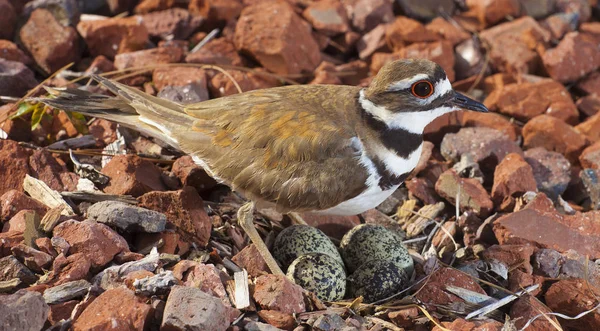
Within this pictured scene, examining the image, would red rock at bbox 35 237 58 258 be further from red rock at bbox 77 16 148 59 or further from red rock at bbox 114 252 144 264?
red rock at bbox 77 16 148 59

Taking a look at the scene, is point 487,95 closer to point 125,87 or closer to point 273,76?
point 273,76

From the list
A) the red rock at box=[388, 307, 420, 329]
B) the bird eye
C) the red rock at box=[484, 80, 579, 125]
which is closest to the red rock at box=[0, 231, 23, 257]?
the red rock at box=[388, 307, 420, 329]

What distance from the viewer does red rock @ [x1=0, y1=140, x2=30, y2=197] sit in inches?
160

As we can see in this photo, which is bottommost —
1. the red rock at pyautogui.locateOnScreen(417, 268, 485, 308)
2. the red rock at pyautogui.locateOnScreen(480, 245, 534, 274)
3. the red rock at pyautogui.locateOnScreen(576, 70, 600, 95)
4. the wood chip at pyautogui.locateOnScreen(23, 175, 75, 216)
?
the red rock at pyautogui.locateOnScreen(576, 70, 600, 95)

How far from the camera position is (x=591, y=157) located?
198 inches

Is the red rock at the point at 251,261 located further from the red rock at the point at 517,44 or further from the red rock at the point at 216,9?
the red rock at the point at 517,44

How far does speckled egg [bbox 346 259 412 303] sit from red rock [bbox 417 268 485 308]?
0.44ft

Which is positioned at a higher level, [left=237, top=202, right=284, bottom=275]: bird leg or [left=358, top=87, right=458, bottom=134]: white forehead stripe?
[left=358, top=87, right=458, bottom=134]: white forehead stripe

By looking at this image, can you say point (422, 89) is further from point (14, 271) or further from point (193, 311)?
point (14, 271)

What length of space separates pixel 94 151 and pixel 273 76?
154cm

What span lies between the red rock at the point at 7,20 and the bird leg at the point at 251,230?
2555mm

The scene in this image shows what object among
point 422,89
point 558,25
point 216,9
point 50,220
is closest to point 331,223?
point 422,89

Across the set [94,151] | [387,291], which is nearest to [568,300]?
[387,291]

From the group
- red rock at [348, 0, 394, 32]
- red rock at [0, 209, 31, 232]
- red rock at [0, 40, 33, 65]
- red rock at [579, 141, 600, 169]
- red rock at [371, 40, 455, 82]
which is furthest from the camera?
red rock at [348, 0, 394, 32]
